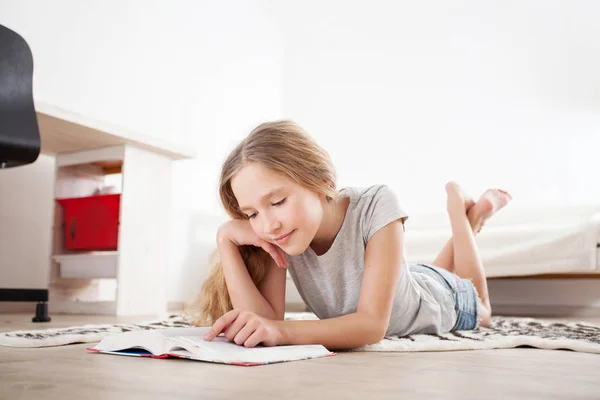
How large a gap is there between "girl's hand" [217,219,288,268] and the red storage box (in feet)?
4.12

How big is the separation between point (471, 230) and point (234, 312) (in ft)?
3.40

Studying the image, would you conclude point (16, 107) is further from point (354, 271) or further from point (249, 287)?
point (354, 271)

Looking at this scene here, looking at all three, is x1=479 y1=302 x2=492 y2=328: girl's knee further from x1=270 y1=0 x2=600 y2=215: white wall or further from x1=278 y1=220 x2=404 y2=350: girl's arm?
x1=270 y1=0 x2=600 y2=215: white wall

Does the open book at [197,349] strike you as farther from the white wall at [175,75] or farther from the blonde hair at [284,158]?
the white wall at [175,75]

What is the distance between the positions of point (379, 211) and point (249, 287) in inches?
11.4

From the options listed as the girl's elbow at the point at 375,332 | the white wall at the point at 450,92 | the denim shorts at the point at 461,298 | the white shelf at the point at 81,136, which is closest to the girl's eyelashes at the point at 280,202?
the girl's elbow at the point at 375,332

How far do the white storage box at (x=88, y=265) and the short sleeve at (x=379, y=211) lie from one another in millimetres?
1382

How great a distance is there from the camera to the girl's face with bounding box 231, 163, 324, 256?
0.99 m

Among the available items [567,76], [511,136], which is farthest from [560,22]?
[511,136]

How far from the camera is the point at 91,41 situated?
2766 millimetres

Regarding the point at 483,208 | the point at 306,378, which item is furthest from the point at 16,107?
the point at 483,208

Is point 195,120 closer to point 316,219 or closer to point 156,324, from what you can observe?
point 156,324

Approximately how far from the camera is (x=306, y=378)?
0.71 m

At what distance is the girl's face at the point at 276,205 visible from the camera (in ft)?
3.24
